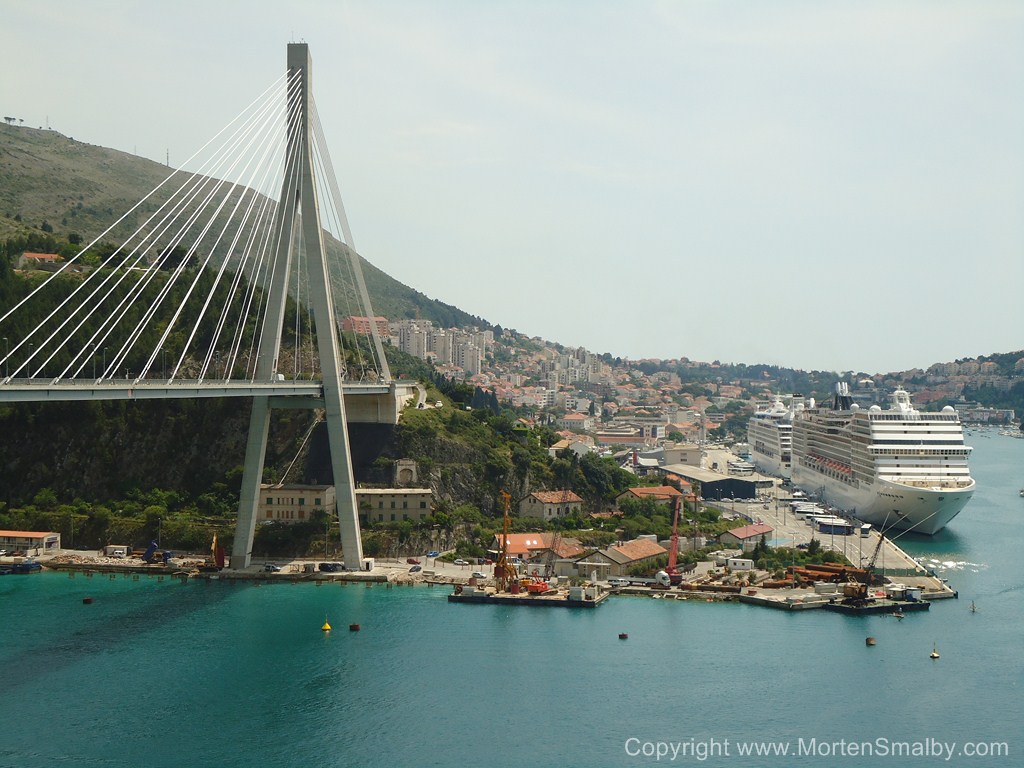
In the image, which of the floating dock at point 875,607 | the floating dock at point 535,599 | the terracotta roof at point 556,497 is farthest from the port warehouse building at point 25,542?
the floating dock at point 875,607

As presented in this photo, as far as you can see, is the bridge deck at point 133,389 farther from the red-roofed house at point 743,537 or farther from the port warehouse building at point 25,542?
the red-roofed house at point 743,537

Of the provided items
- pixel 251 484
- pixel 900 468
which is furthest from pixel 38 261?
pixel 900 468

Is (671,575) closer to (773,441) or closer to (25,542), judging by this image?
(25,542)

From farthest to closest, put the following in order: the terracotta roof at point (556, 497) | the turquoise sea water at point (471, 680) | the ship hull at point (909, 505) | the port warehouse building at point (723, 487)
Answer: the port warehouse building at point (723, 487) < the ship hull at point (909, 505) < the terracotta roof at point (556, 497) < the turquoise sea water at point (471, 680)

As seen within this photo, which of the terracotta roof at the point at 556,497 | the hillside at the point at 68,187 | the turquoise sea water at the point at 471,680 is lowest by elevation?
the turquoise sea water at the point at 471,680

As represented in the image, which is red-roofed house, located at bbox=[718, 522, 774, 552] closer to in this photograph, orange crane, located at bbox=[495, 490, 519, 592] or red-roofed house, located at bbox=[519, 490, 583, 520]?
red-roofed house, located at bbox=[519, 490, 583, 520]

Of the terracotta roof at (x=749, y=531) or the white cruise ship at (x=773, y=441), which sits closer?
the terracotta roof at (x=749, y=531)
